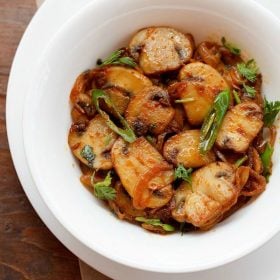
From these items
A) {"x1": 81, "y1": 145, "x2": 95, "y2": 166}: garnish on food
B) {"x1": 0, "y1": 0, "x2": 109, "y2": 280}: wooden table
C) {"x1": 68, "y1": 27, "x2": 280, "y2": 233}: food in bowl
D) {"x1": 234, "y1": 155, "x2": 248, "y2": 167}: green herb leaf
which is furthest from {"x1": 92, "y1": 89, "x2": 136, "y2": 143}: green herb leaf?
{"x1": 0, "y1": 0, "x2": 109, "y2": 280}: wooden table

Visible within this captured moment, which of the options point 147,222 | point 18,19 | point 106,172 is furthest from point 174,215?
point 18,19

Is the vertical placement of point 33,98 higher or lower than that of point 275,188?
lower

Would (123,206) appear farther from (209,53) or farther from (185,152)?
(209,53)

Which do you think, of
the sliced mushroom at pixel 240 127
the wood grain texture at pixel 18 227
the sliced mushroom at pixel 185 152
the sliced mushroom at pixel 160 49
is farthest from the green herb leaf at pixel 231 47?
the wood grain texture at pixel 18 227

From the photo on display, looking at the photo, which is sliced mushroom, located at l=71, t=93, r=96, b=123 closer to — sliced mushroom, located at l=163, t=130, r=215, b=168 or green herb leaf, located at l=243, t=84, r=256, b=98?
sliced mushroom, located at l=163, t=130, r=215, b=168

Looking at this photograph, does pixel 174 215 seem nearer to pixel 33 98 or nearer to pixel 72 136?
pixel 72 136

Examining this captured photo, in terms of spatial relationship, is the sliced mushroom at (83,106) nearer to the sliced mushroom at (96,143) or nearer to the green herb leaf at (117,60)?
the sliced mushroom at (96,143)

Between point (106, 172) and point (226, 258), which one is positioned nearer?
point (226, 258)
